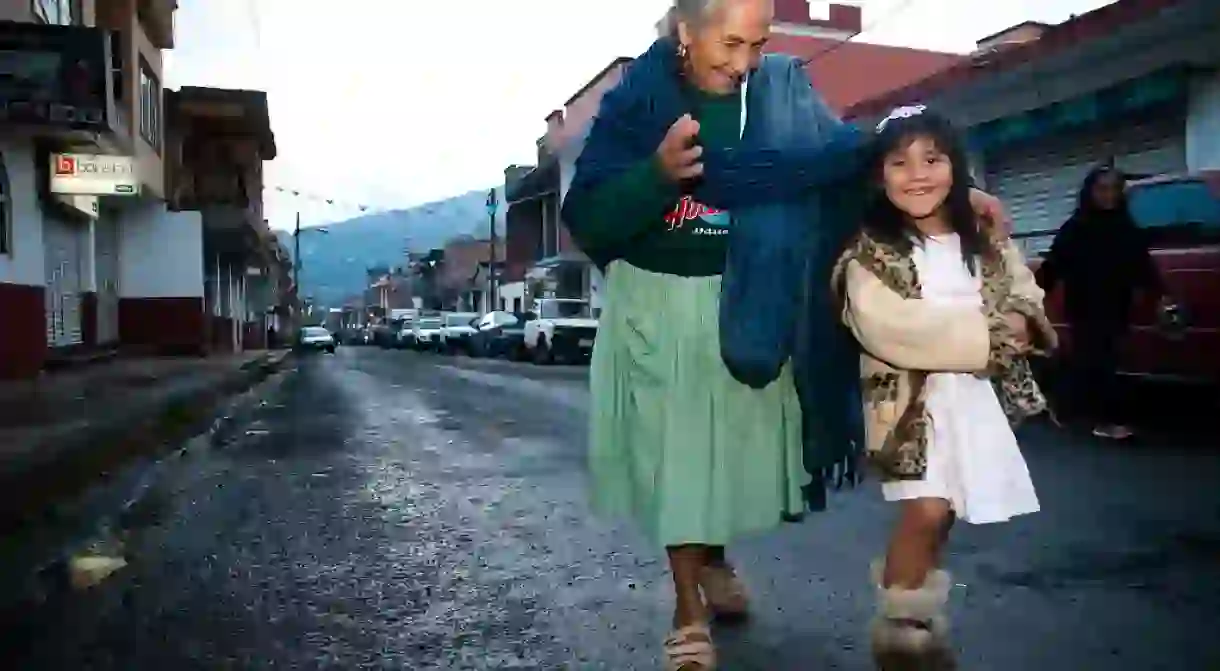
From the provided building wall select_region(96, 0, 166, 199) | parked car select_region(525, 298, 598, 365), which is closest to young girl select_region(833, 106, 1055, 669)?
building wall select_region(96, 0, 166, 199)

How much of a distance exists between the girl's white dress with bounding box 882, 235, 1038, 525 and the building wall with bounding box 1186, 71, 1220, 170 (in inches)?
529

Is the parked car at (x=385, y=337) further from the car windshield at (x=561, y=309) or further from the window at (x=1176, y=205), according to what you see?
the window at (x=1176, y=205)

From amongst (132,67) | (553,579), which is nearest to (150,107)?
(132,67)

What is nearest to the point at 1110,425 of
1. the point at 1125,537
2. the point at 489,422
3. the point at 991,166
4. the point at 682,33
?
the point at 1125,537

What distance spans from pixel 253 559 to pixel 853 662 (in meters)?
2.63

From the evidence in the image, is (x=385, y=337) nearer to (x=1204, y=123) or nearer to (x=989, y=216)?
(x=1204, y=123)

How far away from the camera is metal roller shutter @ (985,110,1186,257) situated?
1593 cm

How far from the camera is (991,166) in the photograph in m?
20.2

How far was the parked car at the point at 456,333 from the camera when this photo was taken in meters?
42.9

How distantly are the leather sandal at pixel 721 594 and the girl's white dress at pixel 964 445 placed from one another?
84 centimetres

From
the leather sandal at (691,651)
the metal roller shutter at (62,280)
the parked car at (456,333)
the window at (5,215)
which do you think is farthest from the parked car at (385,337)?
the leather sandal at (691,651)

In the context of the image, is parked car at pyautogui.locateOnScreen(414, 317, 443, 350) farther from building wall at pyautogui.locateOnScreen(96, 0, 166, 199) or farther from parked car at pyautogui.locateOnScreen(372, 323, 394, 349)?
building wall at pyautogui.locateOnScreen(96, 0, 166, 199)

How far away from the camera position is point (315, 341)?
52188 mm

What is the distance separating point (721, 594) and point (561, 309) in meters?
28.0
